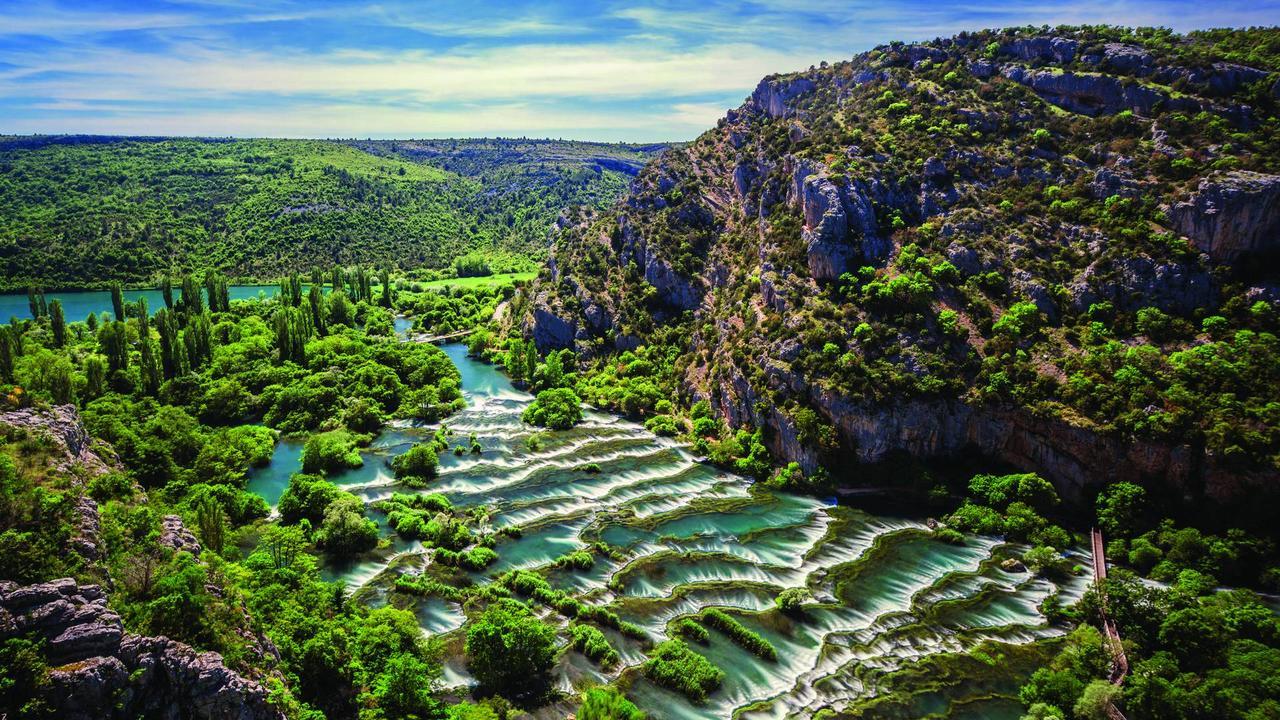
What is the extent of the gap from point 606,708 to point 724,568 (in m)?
30.1

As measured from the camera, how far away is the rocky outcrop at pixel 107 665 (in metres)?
37.2

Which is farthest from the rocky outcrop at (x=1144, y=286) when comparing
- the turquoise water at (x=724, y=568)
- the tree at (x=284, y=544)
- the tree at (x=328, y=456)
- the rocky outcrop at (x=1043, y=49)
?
the tree at (x=328, y=456)

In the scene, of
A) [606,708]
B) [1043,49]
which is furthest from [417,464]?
[1043,49]

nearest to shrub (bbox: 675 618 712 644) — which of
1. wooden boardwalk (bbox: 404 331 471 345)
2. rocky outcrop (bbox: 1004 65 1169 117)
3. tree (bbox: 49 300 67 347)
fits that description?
rocky outcrop (bbox: 1004 65 1169 117)

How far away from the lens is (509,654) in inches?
2234

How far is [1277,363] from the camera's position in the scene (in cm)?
7988

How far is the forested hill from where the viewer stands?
85.1m

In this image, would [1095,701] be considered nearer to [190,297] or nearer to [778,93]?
[778,93]

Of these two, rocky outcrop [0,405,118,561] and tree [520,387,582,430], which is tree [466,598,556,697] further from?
tree [520,387,582,430]

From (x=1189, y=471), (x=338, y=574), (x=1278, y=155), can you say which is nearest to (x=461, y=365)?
(x=338, y=574)

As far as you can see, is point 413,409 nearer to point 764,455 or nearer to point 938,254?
point 764,455

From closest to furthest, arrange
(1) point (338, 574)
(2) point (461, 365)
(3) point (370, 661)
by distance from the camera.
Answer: (3) point (370, 661), (1) point (338, 574), (2) point (461, 365)

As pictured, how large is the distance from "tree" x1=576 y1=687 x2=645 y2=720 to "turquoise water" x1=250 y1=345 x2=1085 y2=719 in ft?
19.2

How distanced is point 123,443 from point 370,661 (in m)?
56.3
